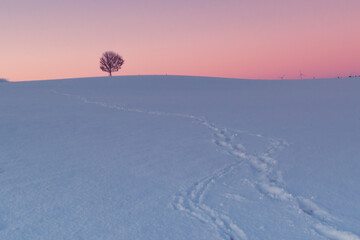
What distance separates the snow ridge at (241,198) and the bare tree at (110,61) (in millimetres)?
37096

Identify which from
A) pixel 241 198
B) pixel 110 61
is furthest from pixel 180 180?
pixel 110 61

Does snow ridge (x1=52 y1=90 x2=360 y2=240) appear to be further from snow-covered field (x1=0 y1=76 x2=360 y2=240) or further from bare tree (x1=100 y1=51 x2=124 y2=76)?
bare tree (x1=100 y1=51 x2=124 y2=76)

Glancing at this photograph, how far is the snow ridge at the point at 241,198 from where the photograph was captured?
103 inches

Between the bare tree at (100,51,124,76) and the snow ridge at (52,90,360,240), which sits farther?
the bare tree at (100,51,124,76)

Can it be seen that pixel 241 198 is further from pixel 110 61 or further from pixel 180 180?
pixel 110 61

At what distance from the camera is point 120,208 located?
3.01m

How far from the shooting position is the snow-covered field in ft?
8.77

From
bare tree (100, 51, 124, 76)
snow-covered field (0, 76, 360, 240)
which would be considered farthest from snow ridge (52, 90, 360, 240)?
bare tree (100, 51, 124, 76)

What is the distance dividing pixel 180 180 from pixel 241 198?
2.65ft

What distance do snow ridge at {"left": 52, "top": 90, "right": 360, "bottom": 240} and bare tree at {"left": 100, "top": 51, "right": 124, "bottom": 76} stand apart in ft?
122

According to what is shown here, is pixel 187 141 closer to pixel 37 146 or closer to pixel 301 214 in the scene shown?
pixel 37 146

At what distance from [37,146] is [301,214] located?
13.8 feet

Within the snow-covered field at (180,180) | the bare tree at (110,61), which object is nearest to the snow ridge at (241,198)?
the snow-covered field at (180,180)

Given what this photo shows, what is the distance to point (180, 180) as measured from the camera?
3746 millimetres
